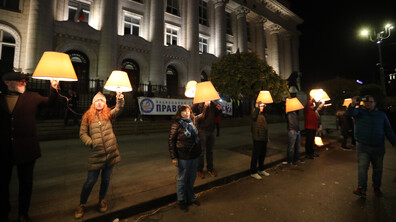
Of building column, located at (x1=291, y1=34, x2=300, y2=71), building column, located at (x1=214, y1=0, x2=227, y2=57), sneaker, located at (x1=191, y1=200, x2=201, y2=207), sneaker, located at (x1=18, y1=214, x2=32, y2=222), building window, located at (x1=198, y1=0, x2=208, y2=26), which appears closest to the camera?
sneaker, located at (x1=18, y1=214, x2=32, y2=222)

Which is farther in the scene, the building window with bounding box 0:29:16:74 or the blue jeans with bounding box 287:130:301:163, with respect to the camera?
the building window with bounding box 0:29:16:74

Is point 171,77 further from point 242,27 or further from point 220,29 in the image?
point 242,27

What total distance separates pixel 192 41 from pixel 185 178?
18160 millimetres

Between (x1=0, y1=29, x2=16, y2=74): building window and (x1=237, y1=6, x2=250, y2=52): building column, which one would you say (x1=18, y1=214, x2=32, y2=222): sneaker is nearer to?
(x1=0, y1=29, x2=16, y2=74): building window

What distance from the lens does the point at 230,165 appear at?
4.98 metres

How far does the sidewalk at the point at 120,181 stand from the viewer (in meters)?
2.74

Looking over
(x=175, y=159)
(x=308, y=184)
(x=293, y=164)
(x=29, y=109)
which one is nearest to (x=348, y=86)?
(x=293, y=164)

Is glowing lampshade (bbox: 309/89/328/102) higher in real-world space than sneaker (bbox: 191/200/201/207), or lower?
higher

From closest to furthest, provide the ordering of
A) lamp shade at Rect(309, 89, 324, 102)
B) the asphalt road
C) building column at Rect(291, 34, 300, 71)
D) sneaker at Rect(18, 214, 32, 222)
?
sneaker at Rect(18, 214, 32, 222) → the asphalt road → lamp shade at Rect(309, 89, 324, 102) → building column at Rect(291, 34, 300, 71)

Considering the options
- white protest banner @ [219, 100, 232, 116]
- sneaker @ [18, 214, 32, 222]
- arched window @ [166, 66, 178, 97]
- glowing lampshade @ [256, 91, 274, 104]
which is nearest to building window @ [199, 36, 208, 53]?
arched window @ [166, 66, 178, 97]

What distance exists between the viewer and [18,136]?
2287 mm

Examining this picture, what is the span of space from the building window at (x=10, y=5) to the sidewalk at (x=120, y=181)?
1149cm

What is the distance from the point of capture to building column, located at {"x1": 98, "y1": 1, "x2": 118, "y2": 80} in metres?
13.6

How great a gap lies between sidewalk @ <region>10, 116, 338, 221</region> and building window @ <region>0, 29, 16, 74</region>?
9.41 m
